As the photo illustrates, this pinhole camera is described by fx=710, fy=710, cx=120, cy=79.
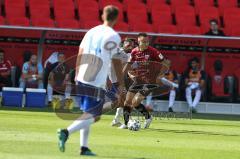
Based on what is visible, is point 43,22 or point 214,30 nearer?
point 214,30

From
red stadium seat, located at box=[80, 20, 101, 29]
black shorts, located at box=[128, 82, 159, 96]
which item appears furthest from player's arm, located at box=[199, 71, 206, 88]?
black shorts, located at box=[128, 82, 159, 96]

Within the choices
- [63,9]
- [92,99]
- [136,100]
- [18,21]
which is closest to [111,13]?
[92,99]

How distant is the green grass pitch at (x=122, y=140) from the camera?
38.0 feet

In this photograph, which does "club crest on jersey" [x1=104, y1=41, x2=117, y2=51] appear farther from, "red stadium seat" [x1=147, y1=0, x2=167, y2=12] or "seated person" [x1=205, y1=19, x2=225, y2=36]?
"red stadium seat" [x1=147, y1=0, x2=167, y2=12]

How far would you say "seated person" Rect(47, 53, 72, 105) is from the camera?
24050 mm

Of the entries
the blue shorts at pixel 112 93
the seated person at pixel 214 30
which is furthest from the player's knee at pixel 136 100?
the seated person at pixel 214 30

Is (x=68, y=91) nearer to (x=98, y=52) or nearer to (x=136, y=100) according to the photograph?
(x=136, y=100)

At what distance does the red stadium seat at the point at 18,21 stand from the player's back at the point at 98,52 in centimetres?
1446

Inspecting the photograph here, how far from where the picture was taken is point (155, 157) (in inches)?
452

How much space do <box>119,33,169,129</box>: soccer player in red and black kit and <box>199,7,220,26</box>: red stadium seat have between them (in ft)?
30.9

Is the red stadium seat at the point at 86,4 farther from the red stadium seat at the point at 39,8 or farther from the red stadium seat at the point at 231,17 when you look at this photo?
A: the red stadium seat at the point at 231,17

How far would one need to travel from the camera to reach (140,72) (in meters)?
18.3

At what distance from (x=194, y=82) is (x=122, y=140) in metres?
12.3

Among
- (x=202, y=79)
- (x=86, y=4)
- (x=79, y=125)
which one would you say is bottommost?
(x=79, y=125)
